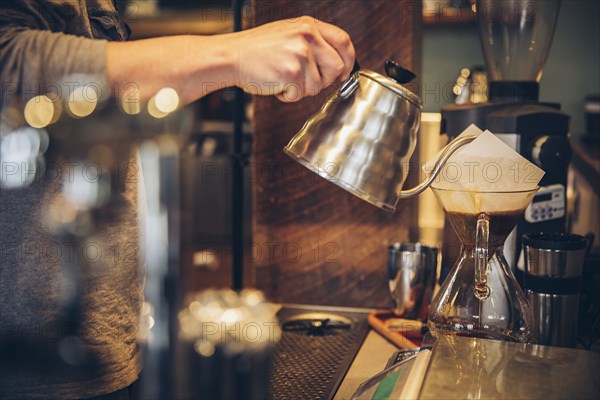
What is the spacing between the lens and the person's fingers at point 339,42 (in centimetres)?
83

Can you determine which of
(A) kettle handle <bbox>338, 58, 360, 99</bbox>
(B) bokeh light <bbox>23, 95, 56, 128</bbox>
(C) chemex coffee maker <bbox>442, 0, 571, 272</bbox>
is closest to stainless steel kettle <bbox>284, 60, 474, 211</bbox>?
(A) kettle handle <bbox>338, 58, 360, 99</bbox>

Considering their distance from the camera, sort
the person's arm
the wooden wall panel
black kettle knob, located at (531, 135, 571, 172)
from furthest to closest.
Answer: the wooden wall panel
black kettle knob, located at (531, 135, 571, 172)
the person's arm

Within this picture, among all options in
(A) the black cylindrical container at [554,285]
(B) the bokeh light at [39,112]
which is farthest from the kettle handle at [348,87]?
(A) the black cylindrical container at [554,285]

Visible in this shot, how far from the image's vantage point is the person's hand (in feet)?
2.59

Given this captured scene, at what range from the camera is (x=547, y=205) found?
134 centimetres

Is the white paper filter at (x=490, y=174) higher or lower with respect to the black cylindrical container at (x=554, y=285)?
higher

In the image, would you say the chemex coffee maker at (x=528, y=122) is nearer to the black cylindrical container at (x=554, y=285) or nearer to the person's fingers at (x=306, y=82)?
the black cylindrical container at (x=554, y=285)

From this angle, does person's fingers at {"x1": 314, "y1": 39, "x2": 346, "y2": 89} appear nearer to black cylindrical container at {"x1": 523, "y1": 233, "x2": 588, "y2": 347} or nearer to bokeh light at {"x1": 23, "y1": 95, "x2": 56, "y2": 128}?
bokeh light at {"x1": 23, "y1": 95, "x2": 56, "y2": 128}

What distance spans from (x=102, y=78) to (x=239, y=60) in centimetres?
16

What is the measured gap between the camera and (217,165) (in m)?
4.63

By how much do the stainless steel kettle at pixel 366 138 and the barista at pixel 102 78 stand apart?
1.6 inches

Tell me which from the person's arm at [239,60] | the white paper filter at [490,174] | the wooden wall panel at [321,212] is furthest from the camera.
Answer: the wooden wall panel at [321,212]

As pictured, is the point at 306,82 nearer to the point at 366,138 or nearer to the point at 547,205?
the point at 366,138

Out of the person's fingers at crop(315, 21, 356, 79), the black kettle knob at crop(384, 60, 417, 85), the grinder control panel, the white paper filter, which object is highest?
the person's fingers at crop(315, 21, 356, 79)
